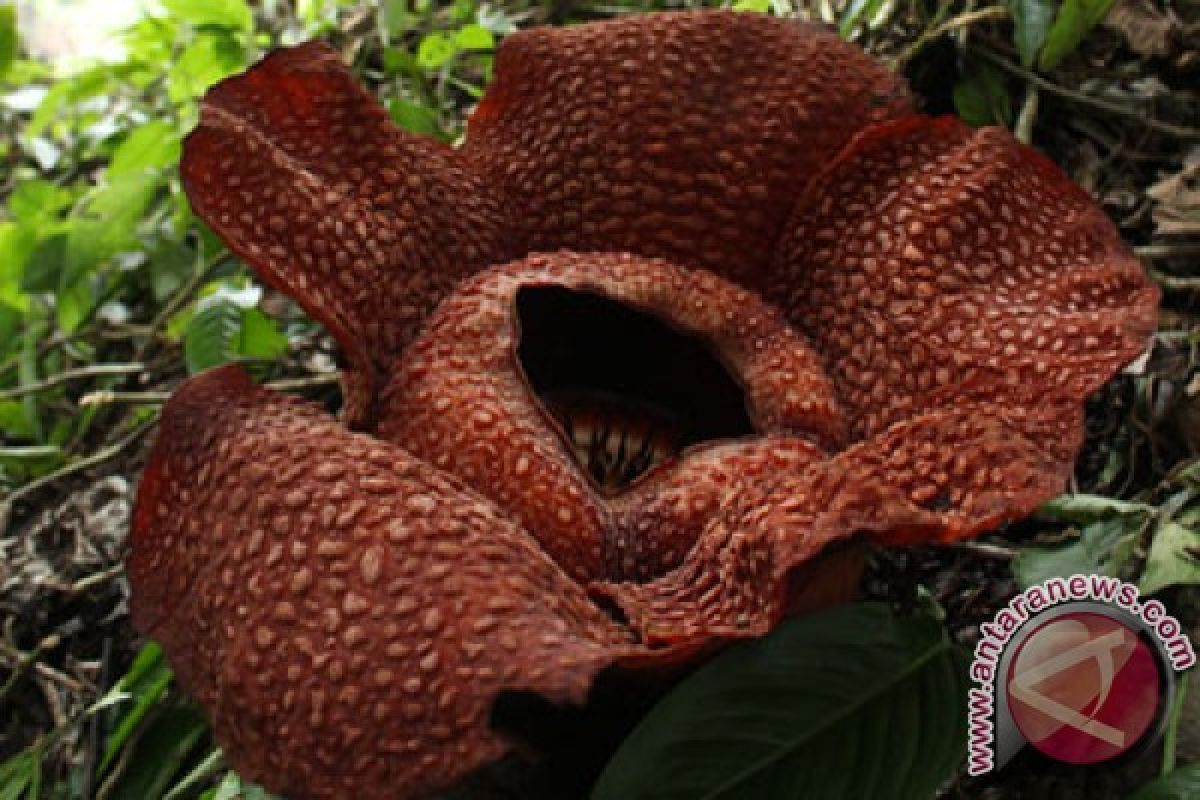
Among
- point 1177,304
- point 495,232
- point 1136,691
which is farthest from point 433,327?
point 1177,304

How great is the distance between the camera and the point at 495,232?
70.5 inches

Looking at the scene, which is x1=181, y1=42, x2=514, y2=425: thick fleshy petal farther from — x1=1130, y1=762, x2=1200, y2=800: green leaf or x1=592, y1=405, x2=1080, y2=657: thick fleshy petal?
x1=1130, y1=762, x2=1200, y2=800: green leaf

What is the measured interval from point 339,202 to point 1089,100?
4.23ft

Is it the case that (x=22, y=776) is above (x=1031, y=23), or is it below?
below

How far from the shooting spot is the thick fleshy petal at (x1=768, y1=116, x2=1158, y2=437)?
1519 mm

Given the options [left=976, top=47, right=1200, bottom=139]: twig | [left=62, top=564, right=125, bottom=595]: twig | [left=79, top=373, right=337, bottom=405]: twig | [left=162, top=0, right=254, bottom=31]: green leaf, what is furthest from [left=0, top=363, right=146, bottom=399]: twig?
[left=976, top=47, right=1200, bottom=139]: twig

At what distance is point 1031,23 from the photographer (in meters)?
2.15

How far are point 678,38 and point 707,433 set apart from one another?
0.53m

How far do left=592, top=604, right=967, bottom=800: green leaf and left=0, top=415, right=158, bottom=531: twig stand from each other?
1.43 metres

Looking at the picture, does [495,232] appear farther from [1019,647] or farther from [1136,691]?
[1136,691]

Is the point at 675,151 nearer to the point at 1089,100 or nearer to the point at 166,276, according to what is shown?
the point at 1089,100

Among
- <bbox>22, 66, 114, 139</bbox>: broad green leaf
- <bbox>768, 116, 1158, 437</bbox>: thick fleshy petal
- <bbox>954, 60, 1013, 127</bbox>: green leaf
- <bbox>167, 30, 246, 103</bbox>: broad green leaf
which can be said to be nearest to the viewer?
<bbox>768, 116, 1158, 437</bbox>: thick fleshy petal

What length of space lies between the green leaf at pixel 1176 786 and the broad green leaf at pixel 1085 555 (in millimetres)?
277

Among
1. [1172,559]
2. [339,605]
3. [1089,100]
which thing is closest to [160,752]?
[339,605]
